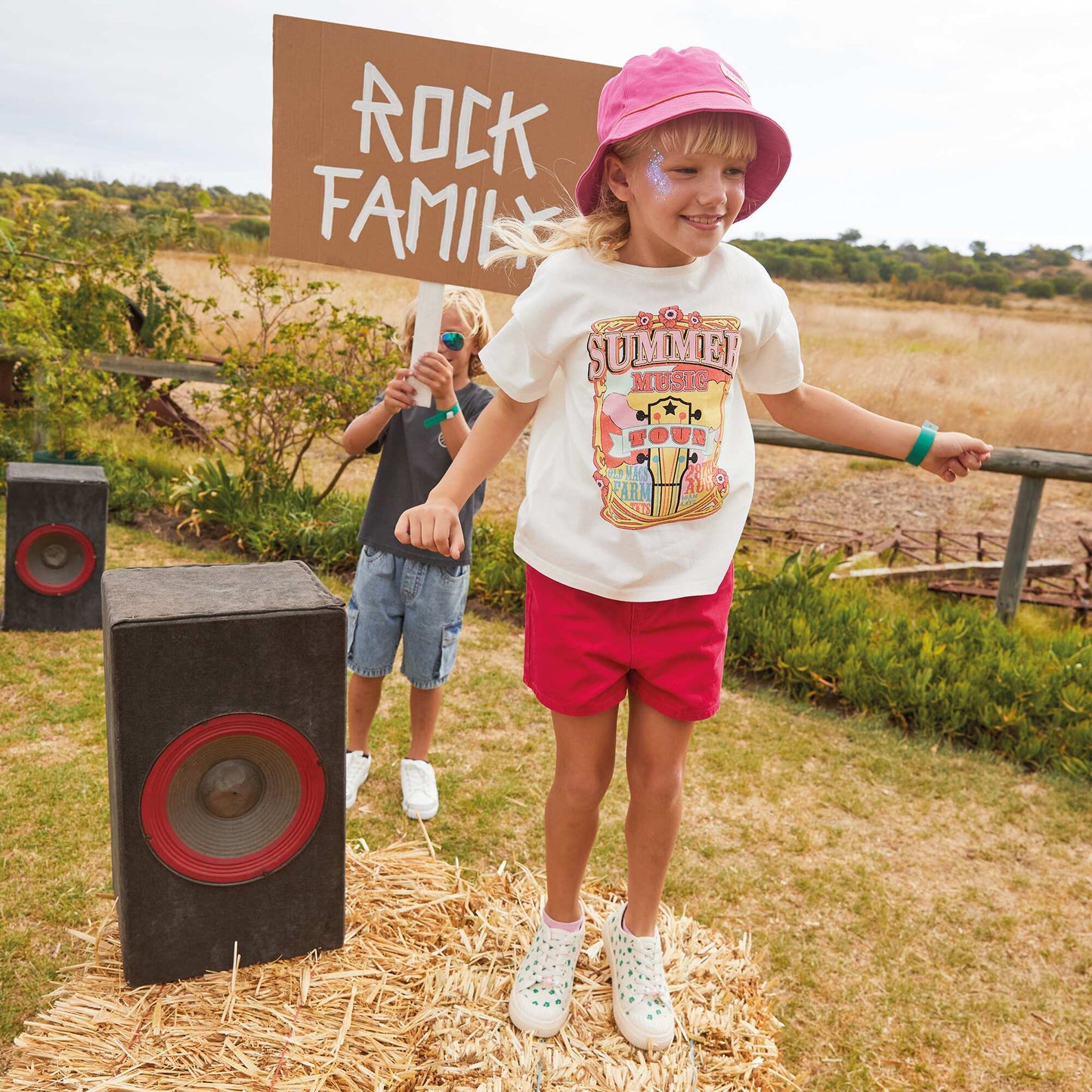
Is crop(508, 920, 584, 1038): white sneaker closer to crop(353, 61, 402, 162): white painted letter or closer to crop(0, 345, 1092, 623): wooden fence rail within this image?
crop(353, 61, 402, 162): white painted letter

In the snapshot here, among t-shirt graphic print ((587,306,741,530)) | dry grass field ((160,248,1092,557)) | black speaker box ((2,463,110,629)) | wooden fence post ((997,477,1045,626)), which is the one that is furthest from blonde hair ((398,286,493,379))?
dry grass field ((160,248,1092,557))

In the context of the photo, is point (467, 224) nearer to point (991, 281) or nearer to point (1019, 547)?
point (1019, 547)

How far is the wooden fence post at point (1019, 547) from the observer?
4438 millimetres

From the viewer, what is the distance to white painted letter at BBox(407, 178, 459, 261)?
2.56 m

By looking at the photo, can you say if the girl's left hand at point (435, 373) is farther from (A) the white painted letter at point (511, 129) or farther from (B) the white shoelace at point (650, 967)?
(B) the white shoelace at point (650, 967)

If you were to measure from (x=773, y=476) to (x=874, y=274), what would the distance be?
39.5 ft

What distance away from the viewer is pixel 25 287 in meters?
5.57

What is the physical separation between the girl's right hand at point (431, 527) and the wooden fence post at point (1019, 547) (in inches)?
143

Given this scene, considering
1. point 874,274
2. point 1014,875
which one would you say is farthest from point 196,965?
point 874,274

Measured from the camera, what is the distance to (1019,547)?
445cm

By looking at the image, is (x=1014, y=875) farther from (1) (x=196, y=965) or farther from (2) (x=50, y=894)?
(2) (x=50, y=894)

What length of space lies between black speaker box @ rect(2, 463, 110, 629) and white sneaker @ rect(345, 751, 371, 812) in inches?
74.9

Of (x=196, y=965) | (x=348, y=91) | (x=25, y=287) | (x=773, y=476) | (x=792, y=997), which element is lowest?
(x=792, y=997)

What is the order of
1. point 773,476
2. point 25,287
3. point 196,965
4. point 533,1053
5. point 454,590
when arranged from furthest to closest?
1. point 773,476
2. point 25,287
3. point 454,590
4. point 196,965
5. point 533,1053
